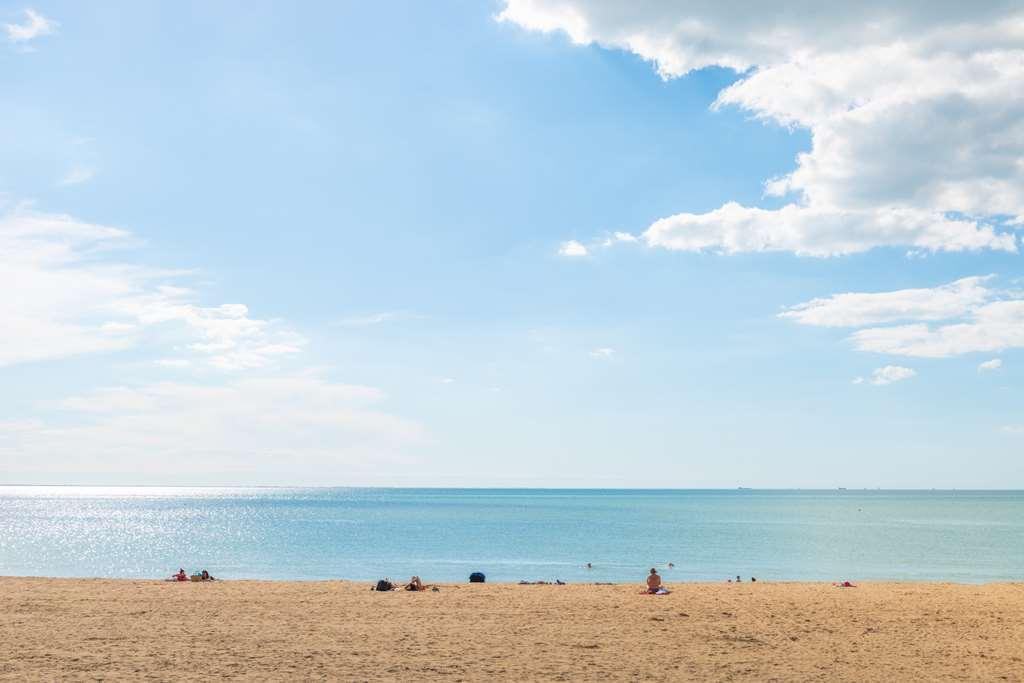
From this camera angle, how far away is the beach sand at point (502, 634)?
15.5m

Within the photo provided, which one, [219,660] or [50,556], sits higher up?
[219,660]

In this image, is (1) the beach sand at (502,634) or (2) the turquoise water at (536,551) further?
(2) the turquoise water at (536,551)

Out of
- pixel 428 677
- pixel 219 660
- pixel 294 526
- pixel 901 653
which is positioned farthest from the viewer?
pixel 294 526

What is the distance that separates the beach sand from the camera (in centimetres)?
1552

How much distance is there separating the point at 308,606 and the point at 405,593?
4.23m

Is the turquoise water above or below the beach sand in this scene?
below

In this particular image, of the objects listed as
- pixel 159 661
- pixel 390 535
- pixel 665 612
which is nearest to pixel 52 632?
pixel 159 661

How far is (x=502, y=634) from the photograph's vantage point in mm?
19281

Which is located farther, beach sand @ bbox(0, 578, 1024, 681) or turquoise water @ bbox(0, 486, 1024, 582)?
turquoise water @ bbox(0, 486, 1024, 582)

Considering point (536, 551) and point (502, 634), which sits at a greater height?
point (502, 634)

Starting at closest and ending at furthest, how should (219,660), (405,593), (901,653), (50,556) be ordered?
(219,660) → (901,653) → (405,593) → (50,556)

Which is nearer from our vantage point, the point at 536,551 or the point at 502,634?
the point at 502,634

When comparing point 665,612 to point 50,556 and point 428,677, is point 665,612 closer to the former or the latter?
point 428,677

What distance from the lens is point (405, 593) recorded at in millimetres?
26844
